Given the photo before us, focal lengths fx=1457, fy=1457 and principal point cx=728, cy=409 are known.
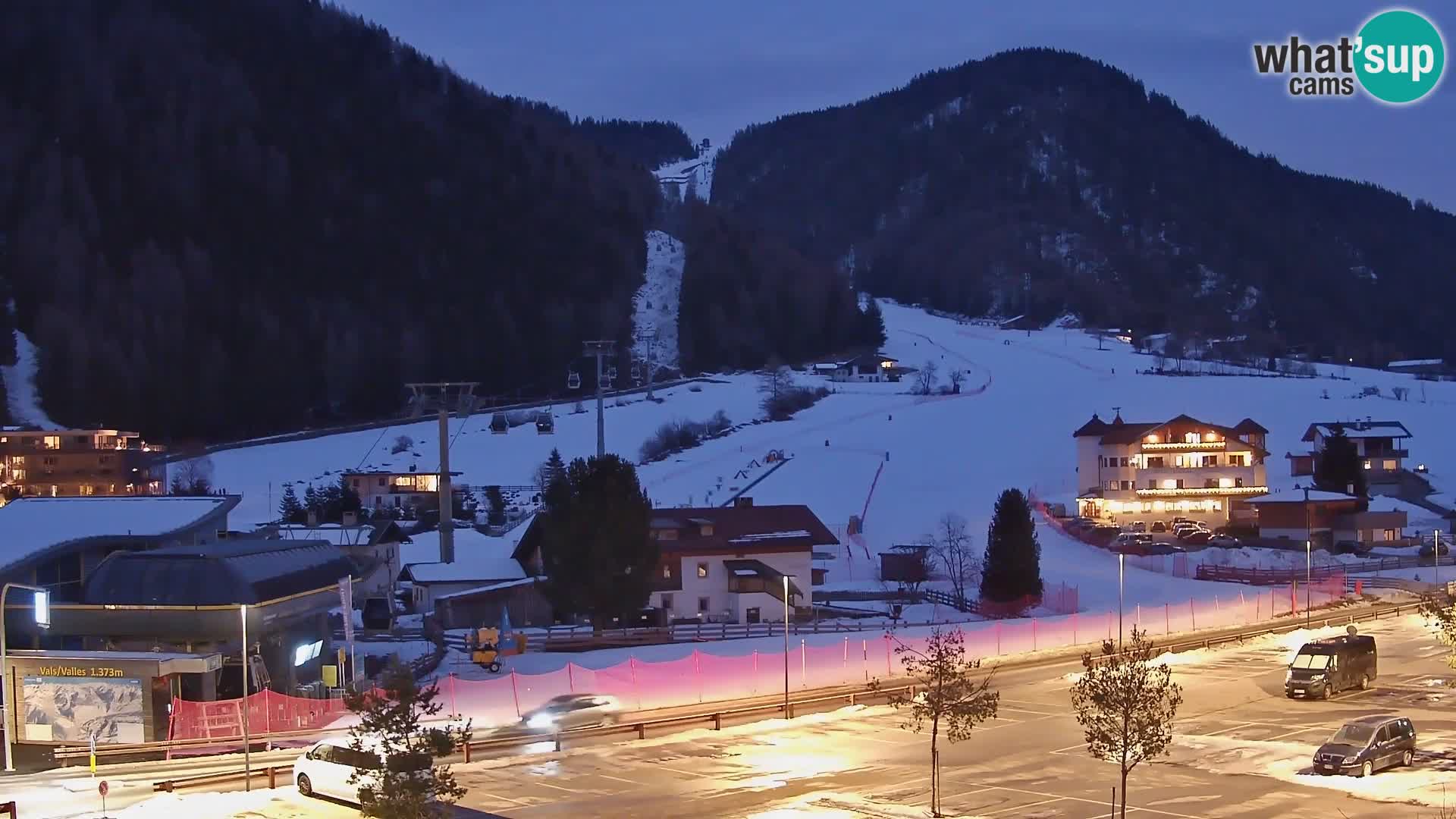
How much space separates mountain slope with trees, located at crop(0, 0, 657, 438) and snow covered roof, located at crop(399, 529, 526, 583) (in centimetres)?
6225

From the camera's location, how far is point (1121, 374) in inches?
4791

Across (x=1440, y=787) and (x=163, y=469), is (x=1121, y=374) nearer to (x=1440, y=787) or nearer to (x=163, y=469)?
(x=163, y=469)

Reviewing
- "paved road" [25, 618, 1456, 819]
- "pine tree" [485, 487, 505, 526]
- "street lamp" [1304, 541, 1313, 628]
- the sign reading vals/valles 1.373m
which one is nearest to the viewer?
"paved road" [25, 618, 1456, 819]

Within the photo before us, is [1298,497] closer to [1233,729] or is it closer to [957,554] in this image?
[957,554]

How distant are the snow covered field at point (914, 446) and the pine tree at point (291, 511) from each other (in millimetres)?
1716

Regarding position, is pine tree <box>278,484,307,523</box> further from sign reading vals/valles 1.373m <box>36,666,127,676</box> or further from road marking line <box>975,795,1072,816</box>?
road marking line <box>975,795,1072,816</box>

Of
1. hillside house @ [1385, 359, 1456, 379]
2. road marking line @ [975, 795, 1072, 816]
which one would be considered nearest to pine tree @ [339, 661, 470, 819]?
road marking line @ [975, 795, 1072, 816]

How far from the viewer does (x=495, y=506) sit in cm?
7225

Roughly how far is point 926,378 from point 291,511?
213ft

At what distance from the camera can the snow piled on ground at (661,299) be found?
145250mm

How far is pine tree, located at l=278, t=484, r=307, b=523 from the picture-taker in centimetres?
6556

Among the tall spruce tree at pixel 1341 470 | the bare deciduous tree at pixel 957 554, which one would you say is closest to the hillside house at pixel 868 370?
the tall spruce tree at pixel 1341 470

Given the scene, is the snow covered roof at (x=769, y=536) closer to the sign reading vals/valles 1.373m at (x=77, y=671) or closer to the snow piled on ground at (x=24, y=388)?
the sign reading vals/valles 1.373m at (x=77, y=671)

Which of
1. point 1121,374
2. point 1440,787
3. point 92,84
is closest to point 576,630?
point 1440,787
